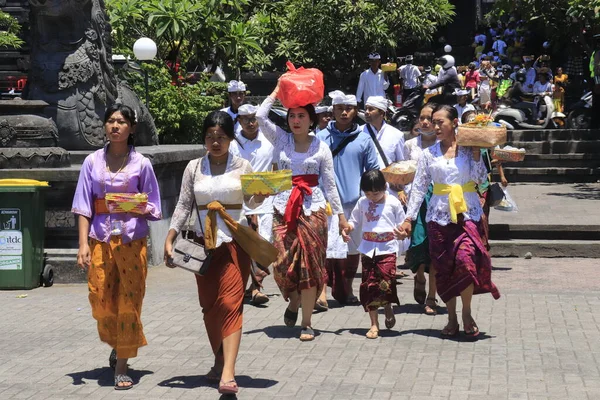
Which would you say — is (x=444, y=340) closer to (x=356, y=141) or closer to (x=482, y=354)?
(x=482, y=354)

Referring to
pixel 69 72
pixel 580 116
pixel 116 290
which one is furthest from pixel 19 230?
pixel 580 116

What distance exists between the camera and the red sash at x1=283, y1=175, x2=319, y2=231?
9.03 metres

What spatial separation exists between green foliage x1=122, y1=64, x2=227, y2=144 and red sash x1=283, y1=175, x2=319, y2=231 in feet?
30.9

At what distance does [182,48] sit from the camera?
24.8m

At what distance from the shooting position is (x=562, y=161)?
888 inches

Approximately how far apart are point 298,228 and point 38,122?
4064mm

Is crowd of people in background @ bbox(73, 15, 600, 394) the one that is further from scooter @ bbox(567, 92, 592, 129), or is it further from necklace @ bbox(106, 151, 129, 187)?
scooter @ bbox(567, 92, 592, 129)

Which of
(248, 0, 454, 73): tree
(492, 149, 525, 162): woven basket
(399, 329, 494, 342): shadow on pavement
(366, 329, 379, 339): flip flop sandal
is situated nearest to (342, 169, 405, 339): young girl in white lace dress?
(366, 329, 379, 339): flip flop sandal

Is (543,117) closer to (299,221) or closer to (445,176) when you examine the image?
(445,176)

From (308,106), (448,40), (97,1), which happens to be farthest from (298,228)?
(448,40)

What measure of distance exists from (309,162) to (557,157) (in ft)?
46.9

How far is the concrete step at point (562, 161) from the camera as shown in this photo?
2253cm

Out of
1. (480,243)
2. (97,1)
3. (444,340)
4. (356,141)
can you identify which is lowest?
(444,340)

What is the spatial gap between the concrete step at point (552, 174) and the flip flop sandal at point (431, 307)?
12235mm
